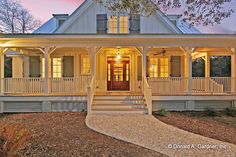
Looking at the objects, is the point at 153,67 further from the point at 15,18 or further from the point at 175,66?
the point at 15,18

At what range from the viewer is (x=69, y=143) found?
7.81 metres

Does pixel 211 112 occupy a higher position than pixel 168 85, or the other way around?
pixel 168 85

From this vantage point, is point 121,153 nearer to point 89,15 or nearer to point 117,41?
point 117,41

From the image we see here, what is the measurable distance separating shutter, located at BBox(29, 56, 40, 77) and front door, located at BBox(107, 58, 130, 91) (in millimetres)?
4913

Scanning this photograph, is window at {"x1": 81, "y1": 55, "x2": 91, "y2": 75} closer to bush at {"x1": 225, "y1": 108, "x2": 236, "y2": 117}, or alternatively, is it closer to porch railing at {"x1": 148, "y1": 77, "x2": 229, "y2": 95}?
porch railing at {"x1": 148, "y1": 77, "x2": 229, "y2": 95}

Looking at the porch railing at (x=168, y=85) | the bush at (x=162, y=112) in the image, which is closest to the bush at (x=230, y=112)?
the porch railing at (x=168, y=85)

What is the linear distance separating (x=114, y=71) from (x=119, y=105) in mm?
5093

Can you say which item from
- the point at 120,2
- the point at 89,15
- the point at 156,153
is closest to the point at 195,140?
the point at 156,153

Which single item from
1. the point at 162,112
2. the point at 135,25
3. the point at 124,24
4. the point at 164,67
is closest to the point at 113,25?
the point at 124,24

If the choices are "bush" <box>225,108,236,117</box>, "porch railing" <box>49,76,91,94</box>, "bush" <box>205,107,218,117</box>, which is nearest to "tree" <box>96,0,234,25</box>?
"bush" <box>205,107,218,117</box>

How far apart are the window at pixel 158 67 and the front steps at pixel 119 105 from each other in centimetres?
407

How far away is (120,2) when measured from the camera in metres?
8.20

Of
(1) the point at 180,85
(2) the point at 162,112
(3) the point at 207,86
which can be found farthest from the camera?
(3) the point at 207,86

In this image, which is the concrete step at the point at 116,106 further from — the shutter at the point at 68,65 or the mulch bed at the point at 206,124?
the shutter at the point at 68,65
